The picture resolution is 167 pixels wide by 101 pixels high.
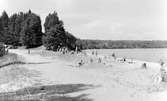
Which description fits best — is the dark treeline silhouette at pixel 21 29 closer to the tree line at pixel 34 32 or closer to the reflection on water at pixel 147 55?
the tree line at pixel 34 32

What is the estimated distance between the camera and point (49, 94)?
431 inches

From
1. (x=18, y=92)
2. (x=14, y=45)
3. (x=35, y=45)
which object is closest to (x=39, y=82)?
(x=18, y=92)

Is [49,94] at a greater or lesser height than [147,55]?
greater

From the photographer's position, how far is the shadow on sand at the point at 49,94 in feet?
33.4

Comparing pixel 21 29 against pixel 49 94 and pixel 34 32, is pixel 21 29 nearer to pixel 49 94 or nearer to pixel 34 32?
pixel 34 32

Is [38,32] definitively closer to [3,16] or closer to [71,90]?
[3,16]

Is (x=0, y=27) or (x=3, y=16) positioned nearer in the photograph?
(x=0, y=27)

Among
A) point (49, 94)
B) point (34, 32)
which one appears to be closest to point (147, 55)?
point (34, 32)

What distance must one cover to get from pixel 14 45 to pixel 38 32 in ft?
39.1

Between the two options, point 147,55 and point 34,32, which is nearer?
point 34,32

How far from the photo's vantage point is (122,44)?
13888cm

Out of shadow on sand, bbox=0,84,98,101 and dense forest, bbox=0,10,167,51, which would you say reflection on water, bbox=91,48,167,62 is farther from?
shadow on sand, bbox=0,84,98,101

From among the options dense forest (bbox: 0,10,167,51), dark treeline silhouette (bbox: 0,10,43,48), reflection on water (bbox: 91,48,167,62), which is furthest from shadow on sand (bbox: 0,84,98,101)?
dark treeline silhouette (bbox: 0,10,43,48)

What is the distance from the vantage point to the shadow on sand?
10.2 meters
